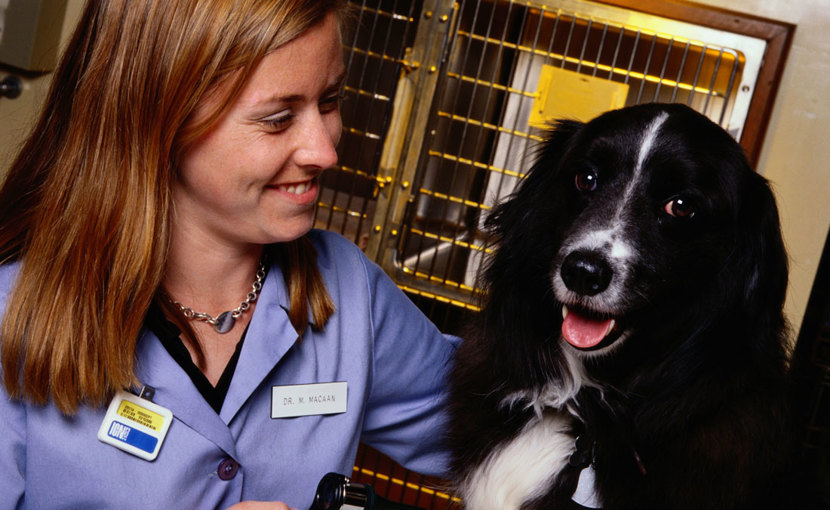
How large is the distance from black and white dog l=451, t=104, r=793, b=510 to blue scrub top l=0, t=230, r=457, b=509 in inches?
10.5

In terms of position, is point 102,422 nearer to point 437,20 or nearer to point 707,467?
point 707,467

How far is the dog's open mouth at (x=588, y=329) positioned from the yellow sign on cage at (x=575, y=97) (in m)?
0.91

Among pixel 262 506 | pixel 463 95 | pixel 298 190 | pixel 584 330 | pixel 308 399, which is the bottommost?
pixel 262 506

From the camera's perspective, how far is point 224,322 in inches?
57.9

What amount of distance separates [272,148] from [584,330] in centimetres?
56

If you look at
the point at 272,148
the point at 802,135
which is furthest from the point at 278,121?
the point at 802,135

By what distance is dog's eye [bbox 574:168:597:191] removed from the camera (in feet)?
4.80

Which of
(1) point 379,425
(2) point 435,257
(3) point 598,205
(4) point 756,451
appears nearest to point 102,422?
(1) point 379,425

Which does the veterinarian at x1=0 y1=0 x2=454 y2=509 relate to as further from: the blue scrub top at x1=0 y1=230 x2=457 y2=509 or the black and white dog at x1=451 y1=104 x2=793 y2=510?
the black and white dog at x1=451 y1=104 x2=793 y2=510

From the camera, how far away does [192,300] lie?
4.83ft

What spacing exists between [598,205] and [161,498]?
0.82m

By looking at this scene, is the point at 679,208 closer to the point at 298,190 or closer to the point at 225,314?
the point at 298,190

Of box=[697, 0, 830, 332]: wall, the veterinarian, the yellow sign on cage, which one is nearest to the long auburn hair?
the veterinarian

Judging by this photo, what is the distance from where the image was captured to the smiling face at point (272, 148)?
1.29 m
